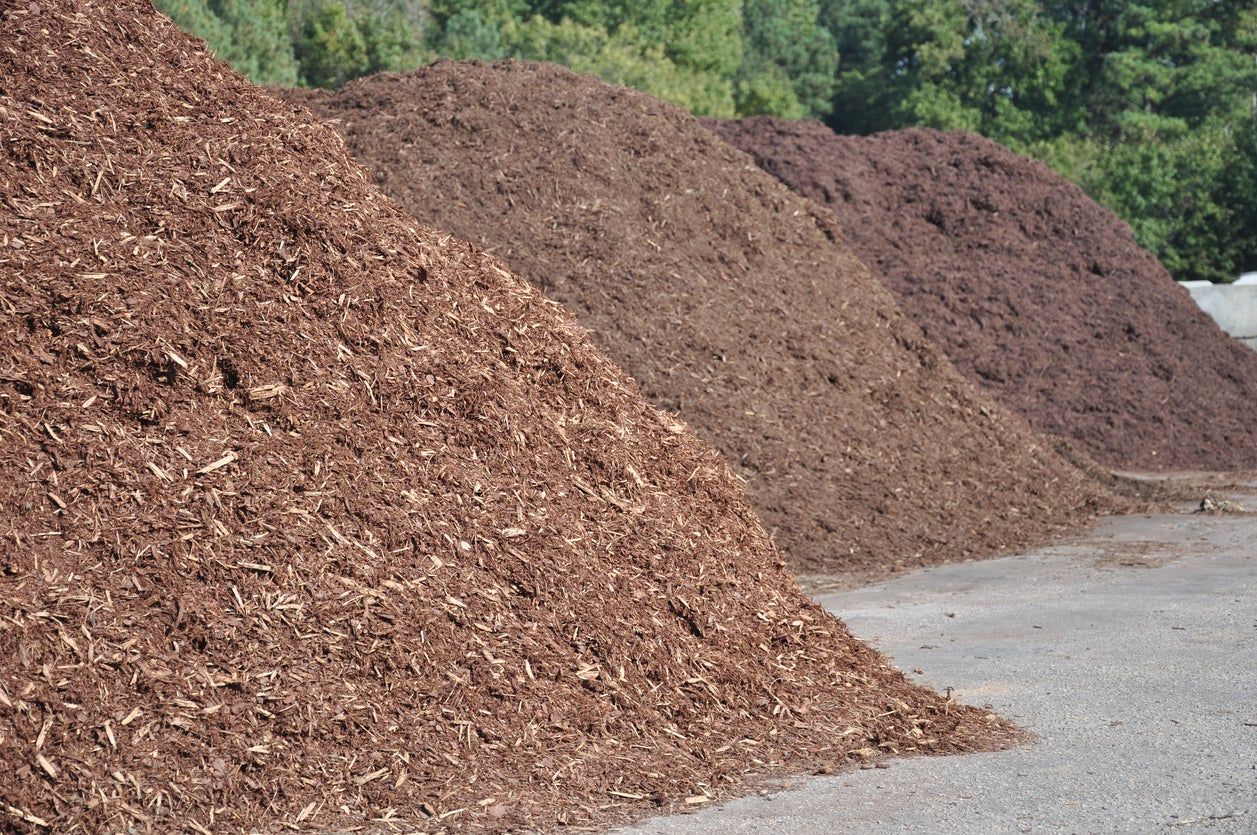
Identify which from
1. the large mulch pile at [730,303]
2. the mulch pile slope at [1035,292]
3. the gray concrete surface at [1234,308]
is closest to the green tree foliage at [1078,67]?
the gray concrete surface at [1234,308]

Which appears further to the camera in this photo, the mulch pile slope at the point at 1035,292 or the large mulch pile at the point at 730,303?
the mulch pile slope at the point at 1035,292

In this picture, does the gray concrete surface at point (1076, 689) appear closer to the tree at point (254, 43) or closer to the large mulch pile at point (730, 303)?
the large mulch pile at point (730, 303)

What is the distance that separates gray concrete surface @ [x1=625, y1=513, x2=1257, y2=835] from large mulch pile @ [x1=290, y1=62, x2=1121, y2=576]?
814 millimetres

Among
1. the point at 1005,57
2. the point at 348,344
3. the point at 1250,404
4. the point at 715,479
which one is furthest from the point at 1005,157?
the point at 1005,57

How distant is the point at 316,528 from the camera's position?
15.7ft

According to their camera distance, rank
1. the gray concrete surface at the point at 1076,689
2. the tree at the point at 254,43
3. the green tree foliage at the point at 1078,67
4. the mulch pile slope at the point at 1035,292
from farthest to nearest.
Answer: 1. the green tree foliage at the point at 1078,67
2. the tree at the point at 254,43
3. the mulch pile slope at the point at 1035,292
4. the gray concrete surface at the point at 1076,689

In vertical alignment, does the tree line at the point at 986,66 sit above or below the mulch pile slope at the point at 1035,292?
above

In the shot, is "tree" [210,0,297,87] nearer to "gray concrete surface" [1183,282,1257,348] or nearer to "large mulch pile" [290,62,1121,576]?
"large mulch pile" [290,62,1121,576]

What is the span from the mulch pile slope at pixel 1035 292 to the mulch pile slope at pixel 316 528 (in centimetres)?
879

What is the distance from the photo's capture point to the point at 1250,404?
48.0ft

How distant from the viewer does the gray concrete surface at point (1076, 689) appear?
4.44 m

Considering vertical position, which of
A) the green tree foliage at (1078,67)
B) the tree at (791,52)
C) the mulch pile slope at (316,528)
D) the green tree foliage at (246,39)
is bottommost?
the mulch pile slope at (316,528)

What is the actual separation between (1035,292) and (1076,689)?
390 inches

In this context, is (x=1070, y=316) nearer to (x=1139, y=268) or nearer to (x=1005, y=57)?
(x=1139, y=268)
